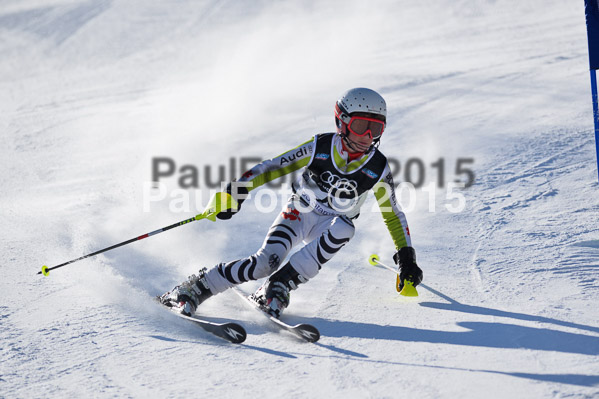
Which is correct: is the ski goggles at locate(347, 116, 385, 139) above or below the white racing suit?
above

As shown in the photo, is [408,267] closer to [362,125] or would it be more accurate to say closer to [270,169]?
[362,125]

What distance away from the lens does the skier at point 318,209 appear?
3.92 metres

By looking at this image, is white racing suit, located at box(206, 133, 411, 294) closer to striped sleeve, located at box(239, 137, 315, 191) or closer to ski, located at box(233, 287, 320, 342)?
striped sleeve, located at box(239, 137, 315, 191)

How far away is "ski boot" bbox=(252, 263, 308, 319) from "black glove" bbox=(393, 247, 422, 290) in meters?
0.61

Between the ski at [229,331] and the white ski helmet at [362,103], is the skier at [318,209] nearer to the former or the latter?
the white ski helmet at [362,103]

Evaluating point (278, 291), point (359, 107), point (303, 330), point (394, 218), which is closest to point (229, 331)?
point (303, 330)

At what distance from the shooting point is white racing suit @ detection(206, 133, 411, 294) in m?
3.95

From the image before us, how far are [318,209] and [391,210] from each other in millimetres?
480

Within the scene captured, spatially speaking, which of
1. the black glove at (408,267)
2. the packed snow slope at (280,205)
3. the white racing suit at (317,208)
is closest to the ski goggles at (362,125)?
the white racing suit at (317,208)

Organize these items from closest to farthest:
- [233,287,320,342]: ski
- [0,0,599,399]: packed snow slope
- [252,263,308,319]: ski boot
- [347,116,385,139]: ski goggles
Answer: [0,0,599,399]: packed snow slope → [233,287,320,342]: ski → [252,263,308,319]: ski boot → [347,116,385,139]: ski goggles

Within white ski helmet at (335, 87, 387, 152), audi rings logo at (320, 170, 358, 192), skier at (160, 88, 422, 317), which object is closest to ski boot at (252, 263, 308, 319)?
skier at (160, 88, 422, 317)

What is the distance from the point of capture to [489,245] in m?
4.82

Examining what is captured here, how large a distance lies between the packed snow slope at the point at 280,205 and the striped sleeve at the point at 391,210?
0.41 meters

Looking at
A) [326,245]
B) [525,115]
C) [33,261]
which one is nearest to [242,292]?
[326,245]
